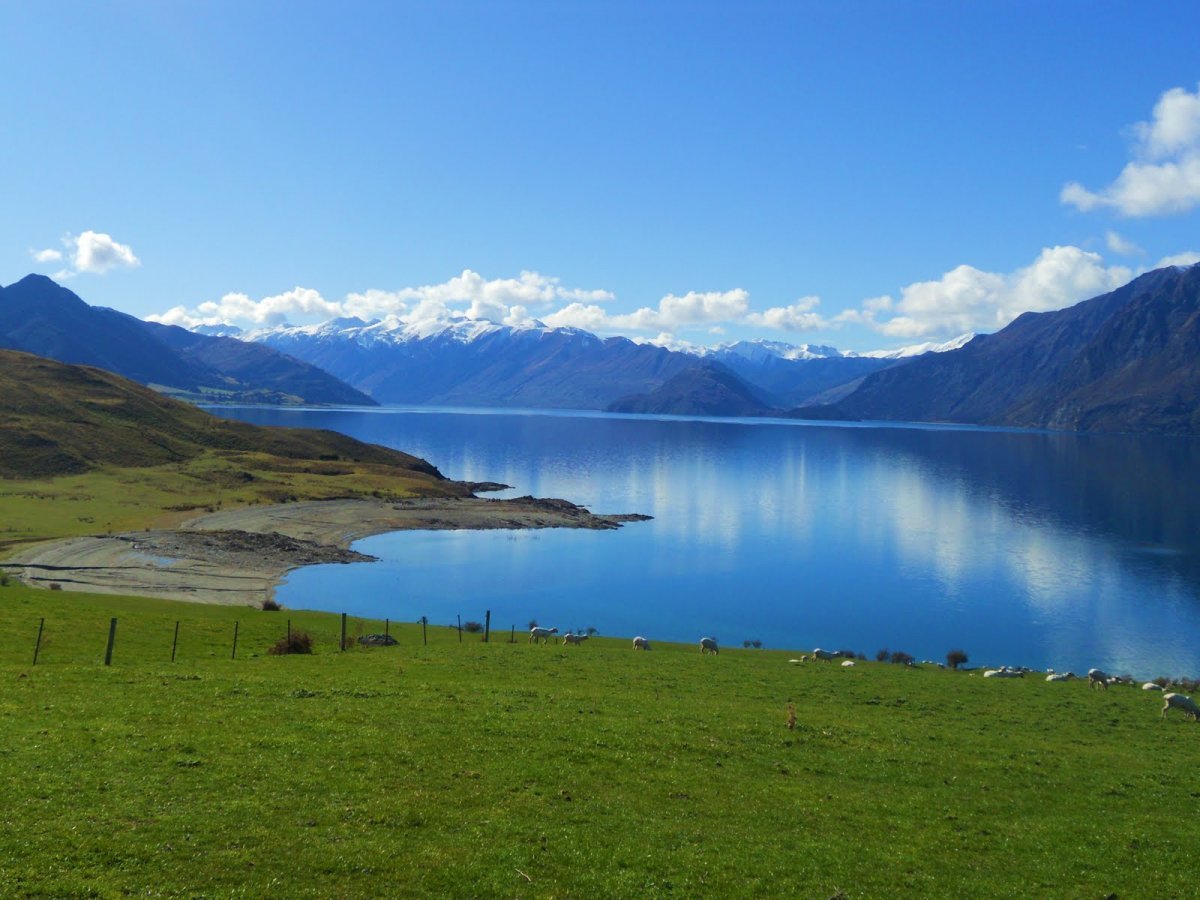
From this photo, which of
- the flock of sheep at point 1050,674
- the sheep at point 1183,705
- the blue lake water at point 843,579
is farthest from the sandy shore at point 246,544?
the sheep at point 1183,705

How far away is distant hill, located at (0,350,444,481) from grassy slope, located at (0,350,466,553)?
255 mm

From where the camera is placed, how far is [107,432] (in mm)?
147250

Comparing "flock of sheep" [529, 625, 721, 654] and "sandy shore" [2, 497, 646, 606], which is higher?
"sandy shore" [2, 497, 646, 606]

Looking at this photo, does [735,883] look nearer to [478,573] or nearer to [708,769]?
[708,769]

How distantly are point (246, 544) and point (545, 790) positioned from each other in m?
84.1

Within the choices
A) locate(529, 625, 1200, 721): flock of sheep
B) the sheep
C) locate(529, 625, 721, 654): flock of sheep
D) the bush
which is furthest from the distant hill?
the sheep

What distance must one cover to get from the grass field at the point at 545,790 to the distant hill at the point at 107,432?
11668cm

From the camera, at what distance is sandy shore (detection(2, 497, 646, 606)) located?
69.8 m

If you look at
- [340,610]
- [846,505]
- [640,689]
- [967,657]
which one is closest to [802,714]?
[640,689]

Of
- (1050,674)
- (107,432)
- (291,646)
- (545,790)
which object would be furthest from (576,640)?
(107,432)

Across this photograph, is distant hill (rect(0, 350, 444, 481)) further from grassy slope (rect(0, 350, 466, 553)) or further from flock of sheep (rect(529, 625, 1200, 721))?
flock of sheep (rect(529, 625, 1200, 721))

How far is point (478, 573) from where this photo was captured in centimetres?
9212

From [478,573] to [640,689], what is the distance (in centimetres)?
6063

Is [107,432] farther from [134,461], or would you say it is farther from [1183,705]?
[1183,705]
